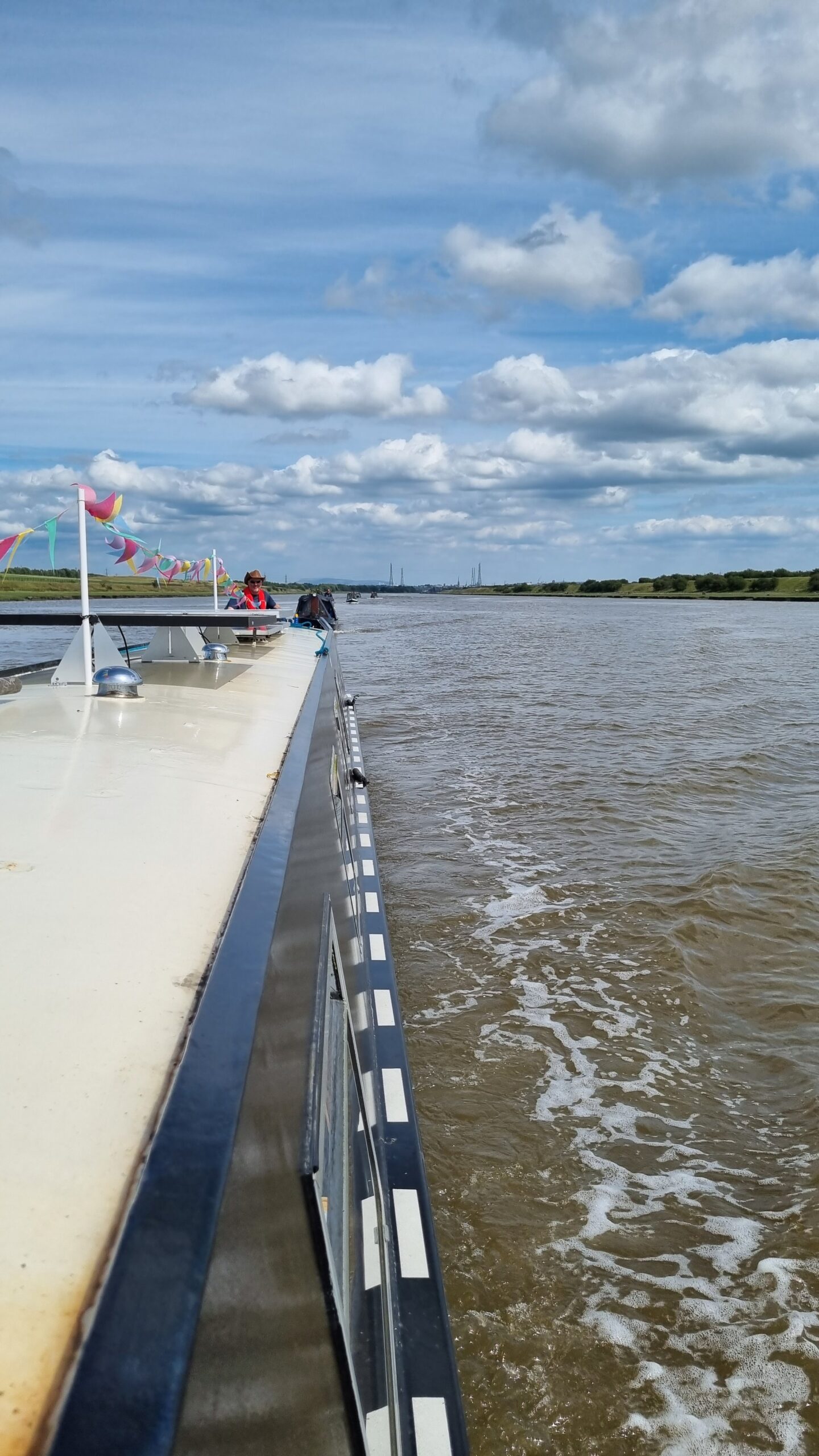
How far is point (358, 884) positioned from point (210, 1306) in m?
2.95

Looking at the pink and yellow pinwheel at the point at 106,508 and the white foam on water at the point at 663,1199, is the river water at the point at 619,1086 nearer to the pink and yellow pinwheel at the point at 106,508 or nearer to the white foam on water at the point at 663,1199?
the white foam on water at the point at 663,1199

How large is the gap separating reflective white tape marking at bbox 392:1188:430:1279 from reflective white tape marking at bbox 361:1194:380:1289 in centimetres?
12

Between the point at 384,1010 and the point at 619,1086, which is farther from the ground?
the point at 384,1010

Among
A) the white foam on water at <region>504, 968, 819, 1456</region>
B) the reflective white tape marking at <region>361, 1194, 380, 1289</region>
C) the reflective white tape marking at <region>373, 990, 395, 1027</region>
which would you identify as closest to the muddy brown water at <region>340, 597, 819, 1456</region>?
the white foam on water at <region>504, 968, 819, 1456</region>

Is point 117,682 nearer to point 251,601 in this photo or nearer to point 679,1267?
point 679,1267

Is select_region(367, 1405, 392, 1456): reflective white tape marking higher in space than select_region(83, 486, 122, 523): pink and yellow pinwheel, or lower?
lower

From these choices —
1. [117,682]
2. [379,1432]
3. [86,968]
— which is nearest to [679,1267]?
[379,1432]

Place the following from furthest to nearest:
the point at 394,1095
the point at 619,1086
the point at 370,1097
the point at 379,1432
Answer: the point at 619,1086 < the point at 394,1095 < the point at 370,1097 < the point at 379,1432

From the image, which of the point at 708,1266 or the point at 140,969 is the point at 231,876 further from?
the point at 708,1266

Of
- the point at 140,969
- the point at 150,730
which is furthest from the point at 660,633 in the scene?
the point at 140,969

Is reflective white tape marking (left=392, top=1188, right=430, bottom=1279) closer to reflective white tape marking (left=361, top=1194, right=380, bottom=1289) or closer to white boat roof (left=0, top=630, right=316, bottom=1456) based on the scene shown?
reflective white tape marking (left=361, top=1194, right=380, bottom=1289)

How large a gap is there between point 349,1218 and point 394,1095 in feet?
2.79

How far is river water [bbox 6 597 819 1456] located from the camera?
2.77m

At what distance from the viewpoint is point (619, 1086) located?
4.38m
